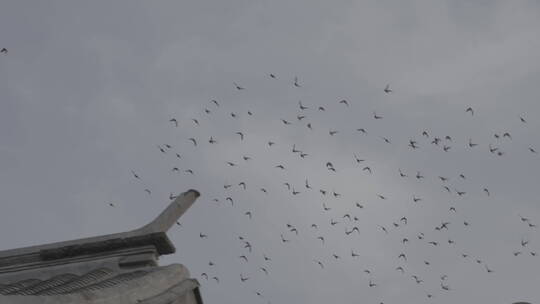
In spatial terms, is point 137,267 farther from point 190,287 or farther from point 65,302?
point 65,302

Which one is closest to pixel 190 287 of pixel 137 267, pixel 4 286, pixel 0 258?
pixel 137 267

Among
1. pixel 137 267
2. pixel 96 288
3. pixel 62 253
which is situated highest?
pixel 62 253

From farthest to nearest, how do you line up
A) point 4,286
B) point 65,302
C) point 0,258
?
→ point 0,258, point 4,286, point 65,302

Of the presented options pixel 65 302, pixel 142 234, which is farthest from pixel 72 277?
pixel 65 302

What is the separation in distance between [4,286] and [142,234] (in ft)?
8.67

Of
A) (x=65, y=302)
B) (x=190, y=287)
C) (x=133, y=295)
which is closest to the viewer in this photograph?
(x=65, y=302)

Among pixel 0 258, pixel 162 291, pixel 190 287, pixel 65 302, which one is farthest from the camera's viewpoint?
pixel 0 258

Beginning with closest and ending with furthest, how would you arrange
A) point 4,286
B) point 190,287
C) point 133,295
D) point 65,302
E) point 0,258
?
point 65,302, point 133,295, point 190,287, point 4,286, point 0,258

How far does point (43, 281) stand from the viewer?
552 inches

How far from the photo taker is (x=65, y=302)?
32.1 feet

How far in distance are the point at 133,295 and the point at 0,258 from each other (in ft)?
18.3

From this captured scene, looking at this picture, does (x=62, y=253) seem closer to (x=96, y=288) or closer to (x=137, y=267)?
(x=137, y=267)

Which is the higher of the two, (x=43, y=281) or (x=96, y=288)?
(x=43, y=281)

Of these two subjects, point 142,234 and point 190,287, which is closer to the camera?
point 190,287
